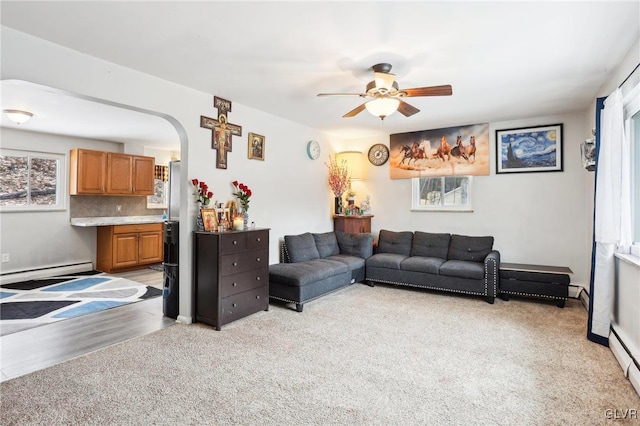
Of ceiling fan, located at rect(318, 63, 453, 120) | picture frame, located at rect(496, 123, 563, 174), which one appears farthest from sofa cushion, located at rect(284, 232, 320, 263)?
picture frame, located at rect(496, 123, 563, 174)

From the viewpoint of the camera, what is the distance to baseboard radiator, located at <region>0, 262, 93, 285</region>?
18.4 feet

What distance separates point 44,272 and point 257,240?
4611 mm

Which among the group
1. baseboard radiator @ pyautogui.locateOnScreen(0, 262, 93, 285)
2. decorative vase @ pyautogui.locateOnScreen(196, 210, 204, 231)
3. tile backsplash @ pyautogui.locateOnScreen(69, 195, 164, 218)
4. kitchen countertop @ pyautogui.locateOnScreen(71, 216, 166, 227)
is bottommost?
baseboard radiator @ pyautogui.locateOnScreen(0, 262, 93, 285)

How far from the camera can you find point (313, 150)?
5656 millimetres

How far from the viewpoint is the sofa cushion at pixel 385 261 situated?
5094 mm

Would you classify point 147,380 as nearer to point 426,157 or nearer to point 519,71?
point 519,71

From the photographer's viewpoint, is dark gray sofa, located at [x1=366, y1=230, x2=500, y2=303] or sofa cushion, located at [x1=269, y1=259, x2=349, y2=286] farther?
dark gray sofa, located at [x1=366, y1=230, x2=500, y2=303]

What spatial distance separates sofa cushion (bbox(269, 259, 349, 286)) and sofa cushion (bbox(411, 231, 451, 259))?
1420 millimetres

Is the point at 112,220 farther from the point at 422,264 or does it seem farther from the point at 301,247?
the point at 422,264

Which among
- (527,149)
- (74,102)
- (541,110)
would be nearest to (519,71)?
(541,110)

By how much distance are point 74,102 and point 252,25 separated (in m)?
3.16

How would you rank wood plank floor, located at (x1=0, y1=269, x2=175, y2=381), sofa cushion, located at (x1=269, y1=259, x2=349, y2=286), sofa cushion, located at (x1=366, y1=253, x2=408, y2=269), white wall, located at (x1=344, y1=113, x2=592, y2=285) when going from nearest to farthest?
wood plank floor, located at (x1=0, y1=269, x2=175, y2=381) → sofa cushion, located at (x1=269, y1=259, x2=349, y2=286) → white wall, located at (x1=344, y1=113, x2=592, y2=285) → sofa cushion, located at (x1=366, y1=253, x2=408, y2=269)

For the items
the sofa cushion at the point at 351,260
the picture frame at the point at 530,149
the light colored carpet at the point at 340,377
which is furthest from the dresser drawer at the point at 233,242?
the picture frame at the point at 530,149

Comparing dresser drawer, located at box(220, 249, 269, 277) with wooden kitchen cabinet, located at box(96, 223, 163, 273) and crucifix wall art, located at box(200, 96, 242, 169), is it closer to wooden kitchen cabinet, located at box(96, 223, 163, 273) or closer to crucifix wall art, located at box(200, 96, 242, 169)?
crucifix wall art, located at box(200, 96, 242, 169)
